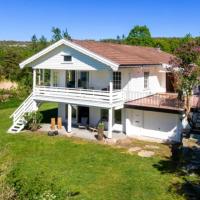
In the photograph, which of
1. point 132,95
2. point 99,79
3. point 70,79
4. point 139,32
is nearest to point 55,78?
point 70,79

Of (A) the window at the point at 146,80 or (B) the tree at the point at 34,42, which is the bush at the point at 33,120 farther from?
(B) the tree at the point at 34,42

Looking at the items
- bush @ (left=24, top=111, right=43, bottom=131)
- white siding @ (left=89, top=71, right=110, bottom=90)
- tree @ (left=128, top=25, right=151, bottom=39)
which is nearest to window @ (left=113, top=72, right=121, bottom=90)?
white siding @ (left=89, top=71, right=110, bottom=90)

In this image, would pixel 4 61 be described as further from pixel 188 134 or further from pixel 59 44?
pixel 188 134

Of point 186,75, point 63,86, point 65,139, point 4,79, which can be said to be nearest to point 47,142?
point 65,139

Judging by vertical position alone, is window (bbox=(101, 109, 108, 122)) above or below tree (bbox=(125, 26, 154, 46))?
below

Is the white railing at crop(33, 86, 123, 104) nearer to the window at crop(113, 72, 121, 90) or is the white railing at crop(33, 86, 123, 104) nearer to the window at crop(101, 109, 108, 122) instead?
the window at crop(113, 72, 121, 90)

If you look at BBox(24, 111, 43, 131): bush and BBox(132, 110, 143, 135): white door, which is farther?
BBox(24, 111, 43, 131): bush
